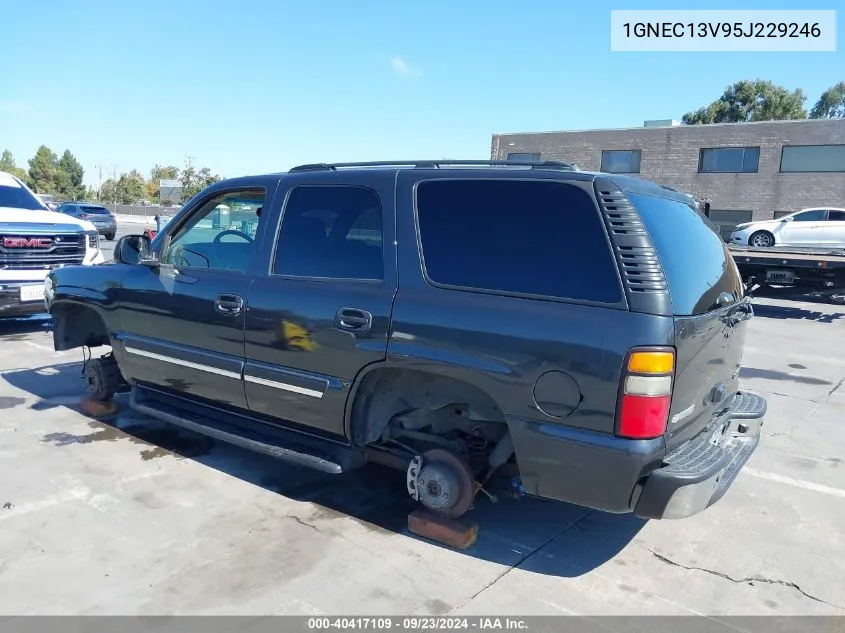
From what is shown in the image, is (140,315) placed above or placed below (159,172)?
below

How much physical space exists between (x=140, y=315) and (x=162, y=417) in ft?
2.48

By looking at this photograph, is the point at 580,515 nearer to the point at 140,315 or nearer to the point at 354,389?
the point at 354,389

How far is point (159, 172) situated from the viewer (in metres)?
110

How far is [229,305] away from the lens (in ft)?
13.3

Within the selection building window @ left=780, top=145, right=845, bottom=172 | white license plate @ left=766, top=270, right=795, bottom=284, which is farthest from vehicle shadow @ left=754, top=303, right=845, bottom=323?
building window @ left=780, top=145, right=845, bottom=172

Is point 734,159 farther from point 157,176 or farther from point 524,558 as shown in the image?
point 157,176

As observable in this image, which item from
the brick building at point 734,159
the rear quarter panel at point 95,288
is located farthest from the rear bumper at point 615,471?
the brick building at point 734,159

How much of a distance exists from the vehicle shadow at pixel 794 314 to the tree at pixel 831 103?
76.9 meters

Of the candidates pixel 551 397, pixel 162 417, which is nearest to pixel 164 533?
pixel 162 417

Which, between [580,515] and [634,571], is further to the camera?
[580,515]

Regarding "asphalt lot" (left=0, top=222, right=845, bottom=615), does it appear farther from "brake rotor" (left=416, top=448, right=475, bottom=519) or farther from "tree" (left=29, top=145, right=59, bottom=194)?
"tree" (left=29, top=145, right=59, bottom=194)

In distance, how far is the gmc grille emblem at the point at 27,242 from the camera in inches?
317
